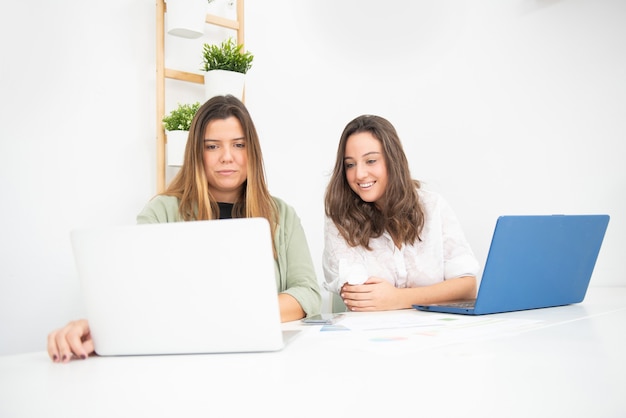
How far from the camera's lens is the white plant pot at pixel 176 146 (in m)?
2.07

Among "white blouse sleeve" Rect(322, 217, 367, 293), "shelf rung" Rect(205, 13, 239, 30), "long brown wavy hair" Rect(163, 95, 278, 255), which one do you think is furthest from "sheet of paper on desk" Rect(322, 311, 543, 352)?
"shelf rung" Rect(205, 13, 239, 30)

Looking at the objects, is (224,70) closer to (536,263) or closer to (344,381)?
(536,263)

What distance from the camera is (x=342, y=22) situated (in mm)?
2830

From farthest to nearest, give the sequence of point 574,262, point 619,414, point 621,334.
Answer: point 574,262
point 621,334
point 619,414

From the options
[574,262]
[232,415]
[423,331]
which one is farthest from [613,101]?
[232,415]

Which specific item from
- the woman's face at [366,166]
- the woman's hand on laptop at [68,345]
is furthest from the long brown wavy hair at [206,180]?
the woman's hand on laptop at [68,345]

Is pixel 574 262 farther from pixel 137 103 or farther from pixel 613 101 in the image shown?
pixel 137 103

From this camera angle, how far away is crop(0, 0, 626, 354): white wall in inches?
78.2

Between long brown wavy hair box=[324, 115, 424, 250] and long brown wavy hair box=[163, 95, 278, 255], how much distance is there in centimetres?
38

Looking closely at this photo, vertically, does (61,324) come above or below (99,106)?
below

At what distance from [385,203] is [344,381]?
1343mm

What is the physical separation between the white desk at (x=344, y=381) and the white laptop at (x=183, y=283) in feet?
0.15

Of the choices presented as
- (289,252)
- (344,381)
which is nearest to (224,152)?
(289,252)

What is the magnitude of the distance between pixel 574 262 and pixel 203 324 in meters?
1.16
